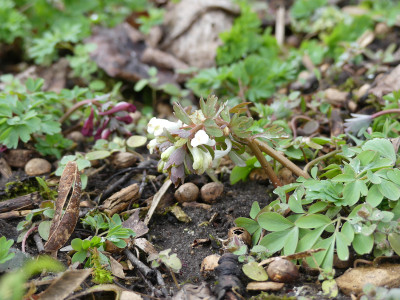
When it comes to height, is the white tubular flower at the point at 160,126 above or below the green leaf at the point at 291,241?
above

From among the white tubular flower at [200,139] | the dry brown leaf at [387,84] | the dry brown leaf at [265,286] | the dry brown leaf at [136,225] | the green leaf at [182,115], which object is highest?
the green leaf at [182,115]

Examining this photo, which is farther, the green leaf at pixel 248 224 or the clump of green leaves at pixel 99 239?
the green leaf at pixel 248 224

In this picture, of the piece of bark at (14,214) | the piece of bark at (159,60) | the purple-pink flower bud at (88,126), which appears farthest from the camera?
the piece of bark at (159,60)

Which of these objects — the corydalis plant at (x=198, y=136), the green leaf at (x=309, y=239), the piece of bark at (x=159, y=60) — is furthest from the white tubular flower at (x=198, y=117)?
the piece of bark at (x=159, y=60)

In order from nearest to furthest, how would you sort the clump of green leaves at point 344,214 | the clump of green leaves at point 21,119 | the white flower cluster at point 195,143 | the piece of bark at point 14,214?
the clump of green leaves at point 344,214 < the white flower cluster at point 195,143 < the piece of bark at point 14,214 < the clump of green leaves at point 21,119

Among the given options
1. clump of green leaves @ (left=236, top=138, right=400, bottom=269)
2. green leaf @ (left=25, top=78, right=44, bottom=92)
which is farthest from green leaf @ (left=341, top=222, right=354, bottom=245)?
green leaf @ (left=25, top=78, right=44, bottom=92)

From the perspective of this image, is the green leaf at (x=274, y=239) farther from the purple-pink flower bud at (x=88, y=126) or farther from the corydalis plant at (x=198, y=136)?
the purple-pink flower bud at (x=88, y=126)

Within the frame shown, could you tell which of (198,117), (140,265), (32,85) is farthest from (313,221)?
(32,85)
